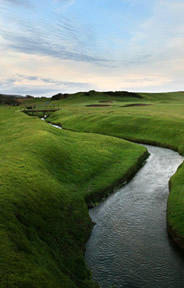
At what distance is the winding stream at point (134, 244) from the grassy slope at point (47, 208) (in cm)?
143

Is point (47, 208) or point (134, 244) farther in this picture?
point (47, 208)

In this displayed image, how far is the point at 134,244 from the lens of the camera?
2148 cm

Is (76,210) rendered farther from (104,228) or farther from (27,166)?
(27,166)

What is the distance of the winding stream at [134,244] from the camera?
701 inches

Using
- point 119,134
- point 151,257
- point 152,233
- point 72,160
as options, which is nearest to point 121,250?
point 151,257

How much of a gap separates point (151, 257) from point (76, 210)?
8.55m

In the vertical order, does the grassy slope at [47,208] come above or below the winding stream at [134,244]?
Result: above

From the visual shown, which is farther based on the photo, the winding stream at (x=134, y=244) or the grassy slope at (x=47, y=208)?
the winding stream at (x=134, y=244)

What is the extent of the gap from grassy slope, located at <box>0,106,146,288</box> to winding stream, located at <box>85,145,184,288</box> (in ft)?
4.69

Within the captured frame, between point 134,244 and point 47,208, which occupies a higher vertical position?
point 47,208

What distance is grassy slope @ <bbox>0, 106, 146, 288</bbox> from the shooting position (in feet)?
46.6

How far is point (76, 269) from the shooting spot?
1792cm

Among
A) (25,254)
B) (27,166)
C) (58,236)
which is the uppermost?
(27,166)

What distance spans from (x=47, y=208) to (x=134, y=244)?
319 inches
